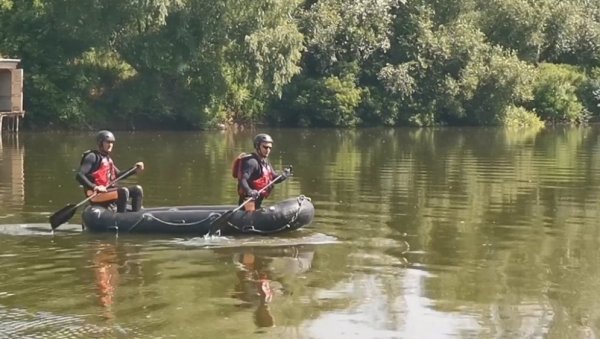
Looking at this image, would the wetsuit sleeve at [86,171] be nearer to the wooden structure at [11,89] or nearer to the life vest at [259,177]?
the life vest at [259,177]

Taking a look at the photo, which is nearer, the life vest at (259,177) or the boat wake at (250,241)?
the boat wake at (250,241)

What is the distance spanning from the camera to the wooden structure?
40.0 meters

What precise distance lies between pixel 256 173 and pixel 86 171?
8.22 ft

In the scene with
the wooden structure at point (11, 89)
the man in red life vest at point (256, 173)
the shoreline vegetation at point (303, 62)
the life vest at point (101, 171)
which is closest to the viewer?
the man in red life vest at point (256, 173)

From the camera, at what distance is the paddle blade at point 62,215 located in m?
15.1

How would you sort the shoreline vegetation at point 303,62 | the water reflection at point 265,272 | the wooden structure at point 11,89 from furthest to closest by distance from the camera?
the shoreline vegetation at point 303,62 → the wooden structure at point 11,89 → the water reflection at point 265,272

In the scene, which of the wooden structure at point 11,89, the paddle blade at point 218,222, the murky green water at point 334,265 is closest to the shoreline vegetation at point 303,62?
the wooden structure at point 11,89

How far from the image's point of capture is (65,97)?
44.1 meters

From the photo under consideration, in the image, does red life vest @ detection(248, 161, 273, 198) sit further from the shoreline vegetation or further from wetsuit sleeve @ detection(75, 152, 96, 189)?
the shoreline vegetation

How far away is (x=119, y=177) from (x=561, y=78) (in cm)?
4821

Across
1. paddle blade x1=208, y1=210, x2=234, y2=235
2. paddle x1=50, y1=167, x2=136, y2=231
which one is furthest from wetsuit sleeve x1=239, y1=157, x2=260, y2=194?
paddle x1=50, y1=167, x2=136, y2=231

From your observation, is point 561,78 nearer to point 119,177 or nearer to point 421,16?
point 421,16

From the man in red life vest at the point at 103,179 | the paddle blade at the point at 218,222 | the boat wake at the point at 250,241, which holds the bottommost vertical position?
the boat wake at the point at 250,241

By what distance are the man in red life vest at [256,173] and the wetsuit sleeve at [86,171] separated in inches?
85.8
